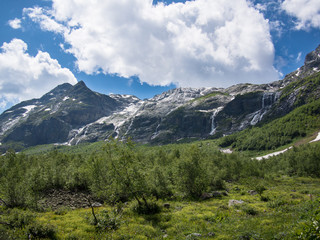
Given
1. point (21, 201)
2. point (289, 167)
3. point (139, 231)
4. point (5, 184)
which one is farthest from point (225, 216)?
point (289, 167)

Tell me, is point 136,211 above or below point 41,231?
below

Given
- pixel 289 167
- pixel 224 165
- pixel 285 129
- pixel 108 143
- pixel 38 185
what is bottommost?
A: pixel 289 167

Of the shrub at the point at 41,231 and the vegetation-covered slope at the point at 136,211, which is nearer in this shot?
the shrub at the point at 41,231

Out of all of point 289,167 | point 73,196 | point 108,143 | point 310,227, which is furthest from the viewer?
point 289,167

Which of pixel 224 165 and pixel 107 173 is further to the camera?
pixel 224 165

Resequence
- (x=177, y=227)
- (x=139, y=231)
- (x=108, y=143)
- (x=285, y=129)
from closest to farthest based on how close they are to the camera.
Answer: (x=139, y=231), (x=177, y=227), (x=108, y=143), (x=285, y=129)

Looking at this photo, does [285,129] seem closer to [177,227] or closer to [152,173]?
[152,173]

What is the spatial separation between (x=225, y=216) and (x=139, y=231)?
12.5 metres

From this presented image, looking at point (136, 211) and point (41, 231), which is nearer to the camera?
point (41, 231)

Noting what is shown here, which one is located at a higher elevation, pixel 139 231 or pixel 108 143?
pixel 108 143

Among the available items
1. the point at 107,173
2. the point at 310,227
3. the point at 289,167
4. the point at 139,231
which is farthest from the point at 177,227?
the point at 289,167

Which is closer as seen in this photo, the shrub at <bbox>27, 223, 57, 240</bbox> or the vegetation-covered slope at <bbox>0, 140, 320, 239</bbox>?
the shrub at <bbox>27, 223, 57, 240</bbox>

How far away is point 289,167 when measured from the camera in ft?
324

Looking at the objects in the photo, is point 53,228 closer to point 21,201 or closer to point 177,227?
point 177,227
